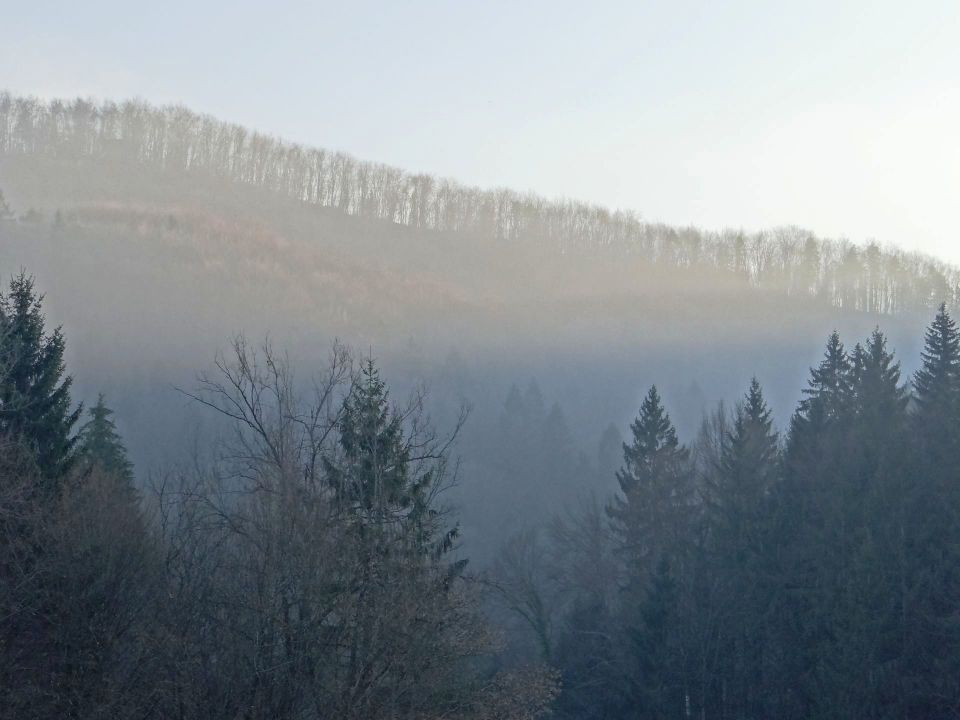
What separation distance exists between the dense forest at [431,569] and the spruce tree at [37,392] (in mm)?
58

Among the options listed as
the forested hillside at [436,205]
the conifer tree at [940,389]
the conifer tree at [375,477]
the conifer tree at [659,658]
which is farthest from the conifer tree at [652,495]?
the forested hillside at [436,205]

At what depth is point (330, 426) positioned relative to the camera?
52.4 ft

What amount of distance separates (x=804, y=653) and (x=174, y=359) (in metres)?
58.1

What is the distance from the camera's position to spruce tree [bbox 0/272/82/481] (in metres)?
22.3

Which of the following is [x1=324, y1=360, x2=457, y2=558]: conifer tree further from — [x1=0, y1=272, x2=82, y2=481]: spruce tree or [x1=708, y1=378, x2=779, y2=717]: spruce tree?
[x1=708, y1=378, x2=779, y2=717]: spruce tree

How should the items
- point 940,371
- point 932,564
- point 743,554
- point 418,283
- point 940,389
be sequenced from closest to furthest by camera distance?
point 932,564
point 940,389
point 940,371
point 743,554
point 418,283

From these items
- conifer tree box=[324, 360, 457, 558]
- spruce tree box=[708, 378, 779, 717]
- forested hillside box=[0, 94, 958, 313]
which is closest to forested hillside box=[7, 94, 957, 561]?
forested hillside box=[0, 94, 958, 313]

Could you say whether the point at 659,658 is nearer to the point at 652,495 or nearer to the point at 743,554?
the point at 743,554

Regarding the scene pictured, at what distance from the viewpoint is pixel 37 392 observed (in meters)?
22.8

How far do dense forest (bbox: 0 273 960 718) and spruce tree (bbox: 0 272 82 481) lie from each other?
0.06 m

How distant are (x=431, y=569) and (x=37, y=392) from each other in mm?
11714

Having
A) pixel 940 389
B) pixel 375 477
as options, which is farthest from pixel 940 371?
pixel 375 477

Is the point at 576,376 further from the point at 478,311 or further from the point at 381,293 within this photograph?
the point at 381,293

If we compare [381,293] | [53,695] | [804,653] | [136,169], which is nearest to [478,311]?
[381,293]
